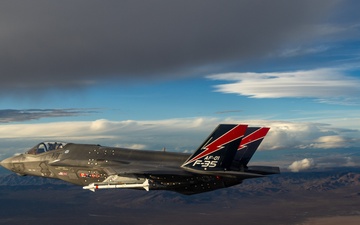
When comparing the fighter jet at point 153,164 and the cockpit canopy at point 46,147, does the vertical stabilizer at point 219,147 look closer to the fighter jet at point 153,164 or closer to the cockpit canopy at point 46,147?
the fighter jet at point 153,164

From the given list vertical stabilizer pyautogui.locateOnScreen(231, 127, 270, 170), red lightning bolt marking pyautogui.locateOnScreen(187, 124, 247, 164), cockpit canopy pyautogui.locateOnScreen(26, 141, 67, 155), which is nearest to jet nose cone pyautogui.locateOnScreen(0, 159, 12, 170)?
cockpit canopy pyautogui.locateOnScreen(26, 141, 67, 155)

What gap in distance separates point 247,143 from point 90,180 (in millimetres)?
12781

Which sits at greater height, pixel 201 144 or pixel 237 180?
pixel 201 144

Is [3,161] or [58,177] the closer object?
[58,177]

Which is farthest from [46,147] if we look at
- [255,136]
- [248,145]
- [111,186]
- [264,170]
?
[264,170]

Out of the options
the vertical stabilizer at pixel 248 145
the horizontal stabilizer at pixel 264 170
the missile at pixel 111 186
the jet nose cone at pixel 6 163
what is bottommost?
the missile at pixel 111 186

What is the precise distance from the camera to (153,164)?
116 ft

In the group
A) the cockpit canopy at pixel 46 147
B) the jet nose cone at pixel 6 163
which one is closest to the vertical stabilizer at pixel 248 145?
the cockpit canopy at pixel 46 147

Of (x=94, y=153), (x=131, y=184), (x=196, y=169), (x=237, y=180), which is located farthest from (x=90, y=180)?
(x=237, y=180)

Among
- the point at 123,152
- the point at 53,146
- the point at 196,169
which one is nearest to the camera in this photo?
the point at 196,169

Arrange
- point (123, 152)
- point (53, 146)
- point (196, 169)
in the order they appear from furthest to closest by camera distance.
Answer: point (53, 146), point (123, 152), point (196, 169)

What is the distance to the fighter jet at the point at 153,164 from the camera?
32.7 m

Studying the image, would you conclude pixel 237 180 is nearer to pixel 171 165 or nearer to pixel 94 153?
pixel 171 165

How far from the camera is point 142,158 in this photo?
36.5m
